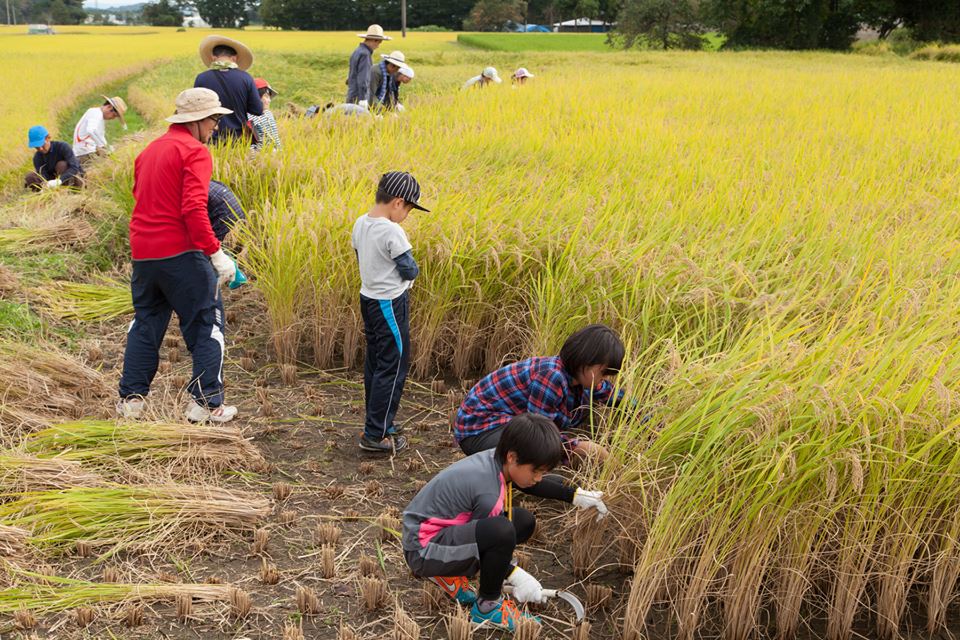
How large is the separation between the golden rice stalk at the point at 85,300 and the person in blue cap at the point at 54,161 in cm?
296

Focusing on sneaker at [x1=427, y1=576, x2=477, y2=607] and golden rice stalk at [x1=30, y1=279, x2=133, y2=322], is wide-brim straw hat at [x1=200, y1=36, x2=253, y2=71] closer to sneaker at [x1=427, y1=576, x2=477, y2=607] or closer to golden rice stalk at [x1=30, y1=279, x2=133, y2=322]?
golden rice stalk at [x1=30, y1=279, x2=133, y2=322]

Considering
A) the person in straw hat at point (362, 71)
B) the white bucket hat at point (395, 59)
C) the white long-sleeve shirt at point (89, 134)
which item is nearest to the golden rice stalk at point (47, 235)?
the white long-sleeve shirt at point (89, 134)

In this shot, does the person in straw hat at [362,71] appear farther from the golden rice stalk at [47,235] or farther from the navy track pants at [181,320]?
the navy track pants at [181,320]

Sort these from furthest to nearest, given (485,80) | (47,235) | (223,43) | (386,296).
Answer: (485,80), (223,43), (47,235), (386,296)

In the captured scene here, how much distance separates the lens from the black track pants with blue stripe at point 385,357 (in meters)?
3.37

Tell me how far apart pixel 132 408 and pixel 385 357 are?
112 cm

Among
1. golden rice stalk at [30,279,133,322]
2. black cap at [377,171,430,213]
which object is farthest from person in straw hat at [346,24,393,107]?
black cap at [377,171,430,213]

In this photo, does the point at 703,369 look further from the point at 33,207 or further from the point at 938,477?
the point at 33,207

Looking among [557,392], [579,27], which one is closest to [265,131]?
[557,392]

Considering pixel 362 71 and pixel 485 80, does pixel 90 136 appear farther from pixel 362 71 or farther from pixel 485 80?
pixel 485 80

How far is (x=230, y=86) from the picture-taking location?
19.4ft

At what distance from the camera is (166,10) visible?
71.2m

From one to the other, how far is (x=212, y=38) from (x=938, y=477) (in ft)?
18.7

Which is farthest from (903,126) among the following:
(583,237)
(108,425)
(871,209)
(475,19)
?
(475,19)
